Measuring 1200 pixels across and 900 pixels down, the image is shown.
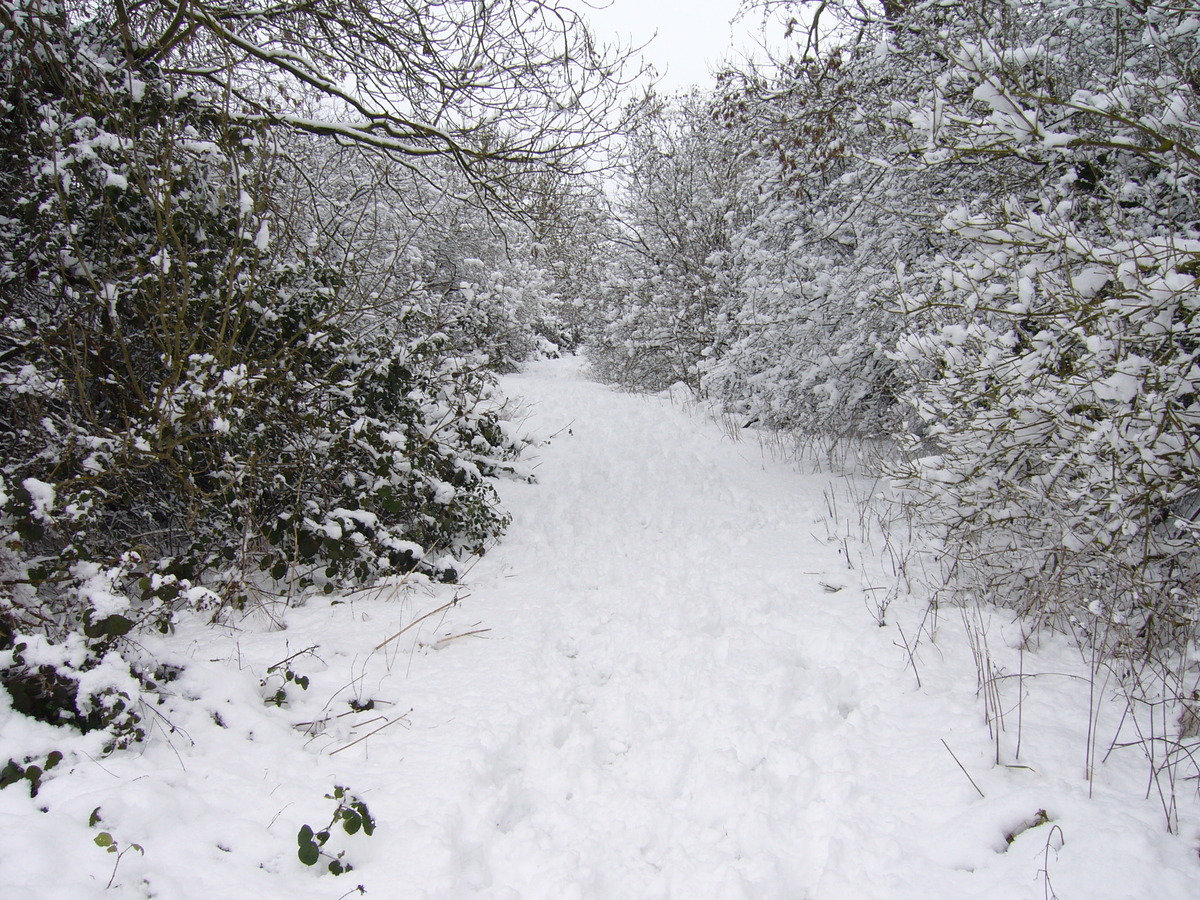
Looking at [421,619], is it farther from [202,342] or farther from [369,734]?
[202,342]

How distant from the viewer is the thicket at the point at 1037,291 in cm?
272

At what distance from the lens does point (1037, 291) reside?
11.4 feet

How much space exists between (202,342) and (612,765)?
349 centimetres

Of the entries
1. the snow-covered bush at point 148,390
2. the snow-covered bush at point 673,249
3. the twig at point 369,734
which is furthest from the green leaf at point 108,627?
the snow-covered bush at point 673,249

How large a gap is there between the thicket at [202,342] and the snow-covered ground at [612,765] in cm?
41

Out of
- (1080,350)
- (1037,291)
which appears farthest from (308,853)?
(1037,291)

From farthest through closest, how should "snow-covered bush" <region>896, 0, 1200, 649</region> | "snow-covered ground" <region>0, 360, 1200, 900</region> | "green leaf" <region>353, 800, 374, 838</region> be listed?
1. "snow-covered bush" <region>896, 0, 1200, 649</region>
2. "green leaf" <region>353, 800, 374, 838</region>
3. "snow-covered ground" <region>0, 360, 1200, 900</region>

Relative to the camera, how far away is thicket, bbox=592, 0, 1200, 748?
2.72m

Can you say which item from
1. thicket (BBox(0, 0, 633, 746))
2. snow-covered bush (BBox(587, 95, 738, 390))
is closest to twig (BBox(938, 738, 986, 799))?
thicket (BBox(0, 0, 633, 746))

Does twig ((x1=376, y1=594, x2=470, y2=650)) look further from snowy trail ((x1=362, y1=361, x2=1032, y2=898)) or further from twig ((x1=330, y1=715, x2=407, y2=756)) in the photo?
twig ((x1=330, y1=715, x2=407, y2=756))

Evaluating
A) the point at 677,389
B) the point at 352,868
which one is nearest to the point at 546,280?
the point at 677,389

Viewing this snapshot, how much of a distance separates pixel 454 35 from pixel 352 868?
562cm

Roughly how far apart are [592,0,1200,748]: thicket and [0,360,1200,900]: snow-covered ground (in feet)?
1.75

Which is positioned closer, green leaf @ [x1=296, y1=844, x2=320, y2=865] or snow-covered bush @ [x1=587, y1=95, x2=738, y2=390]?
green leaf @ [x1=296, y1=844, x2=320, y2=865]
